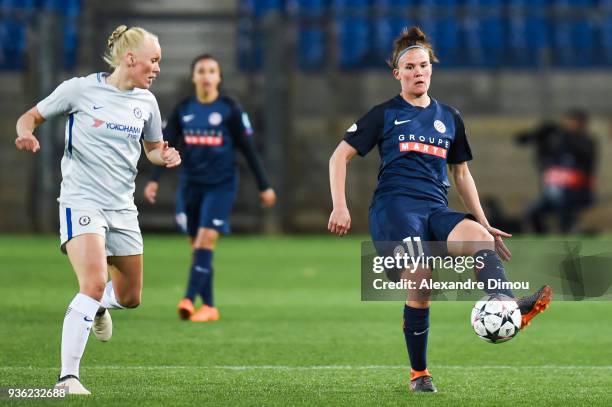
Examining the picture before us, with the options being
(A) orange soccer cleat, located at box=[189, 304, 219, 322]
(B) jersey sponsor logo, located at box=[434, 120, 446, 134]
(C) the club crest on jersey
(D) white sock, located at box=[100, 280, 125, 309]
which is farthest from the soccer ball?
(A) orange soccer cleat, located at box=[189, 304, 219, 322]

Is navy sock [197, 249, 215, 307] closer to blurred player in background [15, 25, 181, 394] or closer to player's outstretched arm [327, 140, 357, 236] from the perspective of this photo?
blurred player in background [15, 25, 181, 394]

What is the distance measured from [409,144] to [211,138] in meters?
3.92

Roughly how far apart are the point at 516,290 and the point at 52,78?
1368 centimetres

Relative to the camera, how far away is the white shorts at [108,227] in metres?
6.43

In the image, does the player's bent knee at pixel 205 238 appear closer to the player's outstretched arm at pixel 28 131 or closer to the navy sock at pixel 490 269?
the player's outstretched arm at pixel 28 131

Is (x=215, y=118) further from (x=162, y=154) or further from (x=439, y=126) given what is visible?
(x=439, y=126)

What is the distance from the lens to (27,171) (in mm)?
19594

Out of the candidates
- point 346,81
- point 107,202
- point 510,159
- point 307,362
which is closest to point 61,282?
point 307,362

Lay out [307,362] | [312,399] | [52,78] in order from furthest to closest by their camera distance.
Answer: [52,78] → [307,362] → [312,399]

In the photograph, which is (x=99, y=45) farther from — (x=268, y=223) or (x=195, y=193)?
(x=195, y=193)

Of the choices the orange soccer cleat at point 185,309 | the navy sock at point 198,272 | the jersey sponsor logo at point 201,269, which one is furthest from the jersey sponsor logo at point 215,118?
the orange soccer cleat at point 185,309

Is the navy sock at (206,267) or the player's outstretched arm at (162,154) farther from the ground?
the player's outstretched arm at (162,154)

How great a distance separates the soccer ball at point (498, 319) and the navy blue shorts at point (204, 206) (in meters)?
4.44

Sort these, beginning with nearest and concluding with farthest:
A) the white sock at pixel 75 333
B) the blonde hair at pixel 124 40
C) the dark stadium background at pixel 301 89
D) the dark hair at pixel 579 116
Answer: the white sock at pixel 75 333
the blonde hair at pixel 124 40
the dark hair at pixel 579 116
the dark stadium background at pixel 301 89
